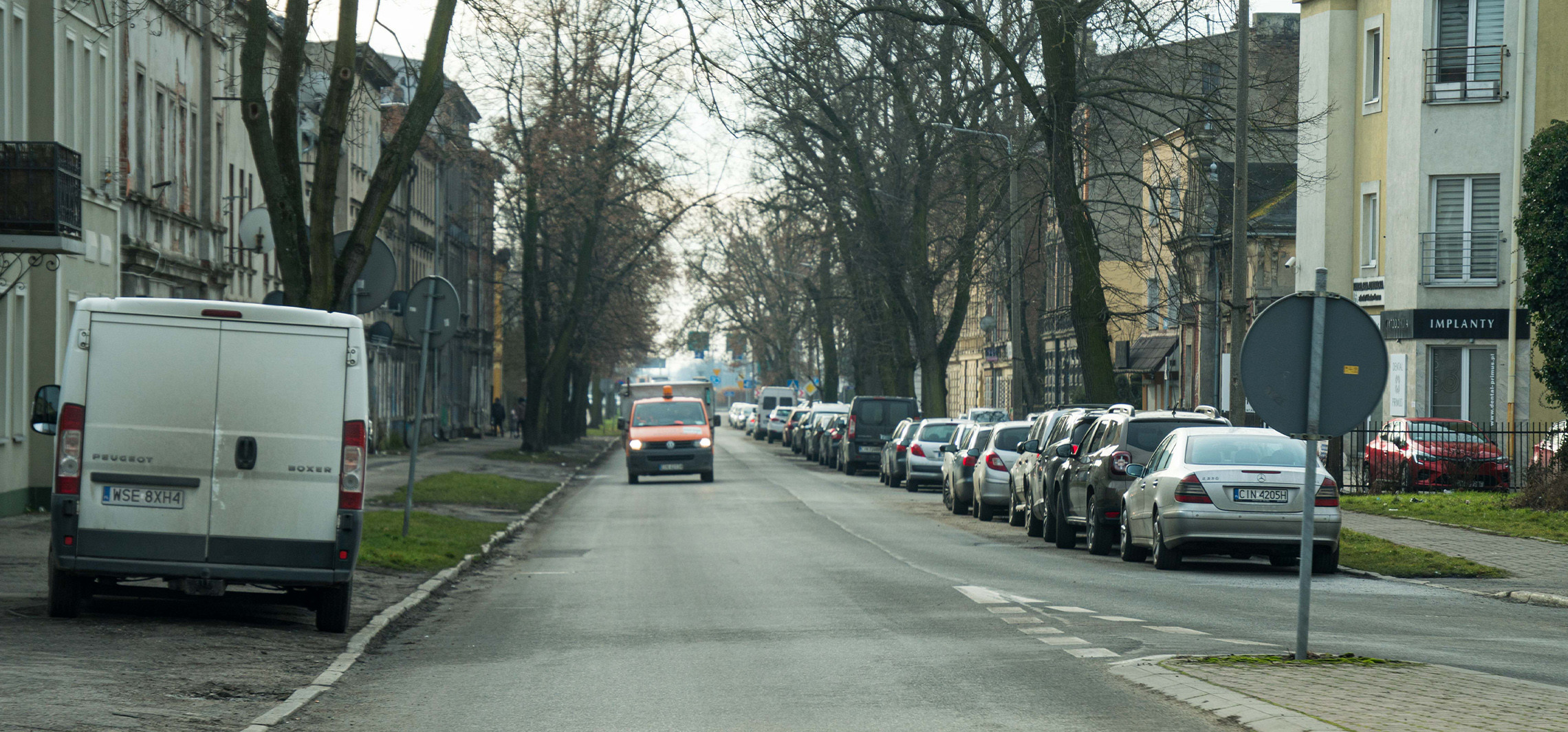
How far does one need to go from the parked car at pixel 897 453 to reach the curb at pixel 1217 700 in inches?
1126

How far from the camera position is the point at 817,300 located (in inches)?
2317

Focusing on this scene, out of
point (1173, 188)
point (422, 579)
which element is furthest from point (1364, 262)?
point (422, 579)

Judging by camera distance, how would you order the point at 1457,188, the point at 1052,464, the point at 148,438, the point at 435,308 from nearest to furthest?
the point at 148,438 < the point at 435,308 < the point at 1052,464 < the point at 1457,188

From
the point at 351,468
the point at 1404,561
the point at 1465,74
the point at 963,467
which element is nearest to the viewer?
the point at 351,468

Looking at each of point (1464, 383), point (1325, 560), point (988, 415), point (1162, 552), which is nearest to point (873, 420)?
point (988, 415)

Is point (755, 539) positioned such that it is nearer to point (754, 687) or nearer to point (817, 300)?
point (754, 687)

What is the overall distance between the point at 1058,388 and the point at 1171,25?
47.3 metres

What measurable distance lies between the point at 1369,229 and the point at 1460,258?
3071 millimetres

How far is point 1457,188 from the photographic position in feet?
126

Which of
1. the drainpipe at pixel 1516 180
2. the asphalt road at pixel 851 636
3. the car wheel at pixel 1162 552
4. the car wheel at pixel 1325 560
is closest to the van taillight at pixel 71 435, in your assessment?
the asphalt road at pixel 851 636

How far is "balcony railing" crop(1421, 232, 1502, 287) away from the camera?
38250mm

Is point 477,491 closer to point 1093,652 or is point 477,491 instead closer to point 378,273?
point 378,273

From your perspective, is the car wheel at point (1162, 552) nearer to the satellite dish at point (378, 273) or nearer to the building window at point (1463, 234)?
the satellite dish at point (378, 273)

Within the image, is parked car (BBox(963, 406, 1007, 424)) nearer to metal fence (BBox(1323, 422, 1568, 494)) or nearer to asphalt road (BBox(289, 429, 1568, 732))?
metal fence (BBox(1323, 422, 1568, 494))
